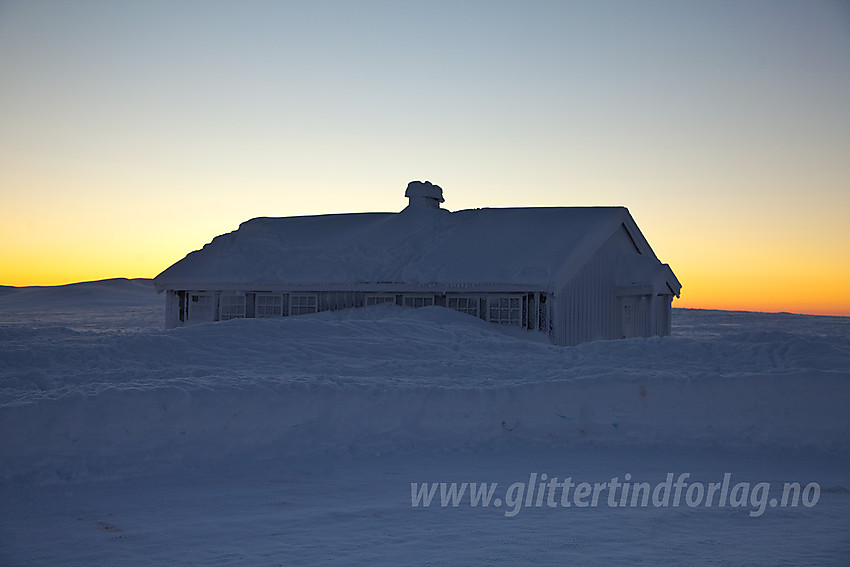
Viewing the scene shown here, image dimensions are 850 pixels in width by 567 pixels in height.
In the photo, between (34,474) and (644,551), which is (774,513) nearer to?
(644,551)

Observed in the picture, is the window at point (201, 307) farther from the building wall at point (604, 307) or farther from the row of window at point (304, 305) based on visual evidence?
the building wall at point (604, 307)

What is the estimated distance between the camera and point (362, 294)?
67.4 ft

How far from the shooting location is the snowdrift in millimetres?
7387

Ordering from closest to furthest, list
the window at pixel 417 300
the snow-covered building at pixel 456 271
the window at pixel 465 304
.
Answer: the snow-covered building at pixel 456 271, the window at pixel 465 304, the window at pixel 417 300

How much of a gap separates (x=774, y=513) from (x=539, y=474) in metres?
2.15

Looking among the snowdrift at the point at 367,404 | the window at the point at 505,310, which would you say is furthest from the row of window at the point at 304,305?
the snowdrift at the point at 367,404

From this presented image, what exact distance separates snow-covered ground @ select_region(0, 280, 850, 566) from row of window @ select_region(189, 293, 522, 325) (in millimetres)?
6640

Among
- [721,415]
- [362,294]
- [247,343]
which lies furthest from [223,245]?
[721,415]

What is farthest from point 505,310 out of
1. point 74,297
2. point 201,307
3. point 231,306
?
point 74,297

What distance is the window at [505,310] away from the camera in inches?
731

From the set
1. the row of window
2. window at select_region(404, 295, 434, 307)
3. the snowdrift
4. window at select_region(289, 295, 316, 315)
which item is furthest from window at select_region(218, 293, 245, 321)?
the snowdrift

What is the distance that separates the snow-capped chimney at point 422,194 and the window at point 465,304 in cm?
634

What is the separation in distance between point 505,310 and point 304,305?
649 centimetres

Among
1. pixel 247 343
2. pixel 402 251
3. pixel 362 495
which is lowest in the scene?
pixel 362 495
